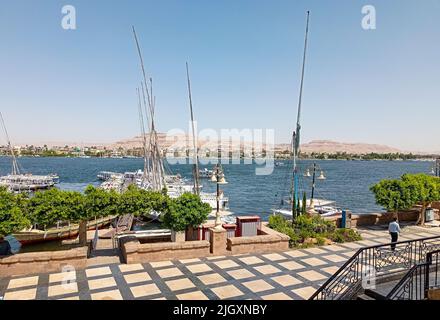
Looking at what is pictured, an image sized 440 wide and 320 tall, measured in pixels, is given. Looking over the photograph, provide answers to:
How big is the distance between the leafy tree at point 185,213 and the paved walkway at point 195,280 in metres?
2.15

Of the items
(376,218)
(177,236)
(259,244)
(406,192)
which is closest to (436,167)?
(406,192)

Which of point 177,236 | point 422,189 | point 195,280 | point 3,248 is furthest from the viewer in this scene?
point 422,189

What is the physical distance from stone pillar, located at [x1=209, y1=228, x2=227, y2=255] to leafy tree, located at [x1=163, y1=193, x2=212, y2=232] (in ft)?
4.54

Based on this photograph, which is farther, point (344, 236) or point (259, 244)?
point (344, 236)

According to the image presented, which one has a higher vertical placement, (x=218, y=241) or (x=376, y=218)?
(x=218, y=241)

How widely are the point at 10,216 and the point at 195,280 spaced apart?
297 inches

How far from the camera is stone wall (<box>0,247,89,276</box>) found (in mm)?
11685

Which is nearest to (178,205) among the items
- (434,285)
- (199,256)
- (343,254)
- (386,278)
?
(199,256)

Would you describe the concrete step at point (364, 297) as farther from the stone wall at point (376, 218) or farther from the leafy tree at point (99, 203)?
the stone wall at point (376, 218)

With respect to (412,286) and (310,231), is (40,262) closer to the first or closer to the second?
(412,286)

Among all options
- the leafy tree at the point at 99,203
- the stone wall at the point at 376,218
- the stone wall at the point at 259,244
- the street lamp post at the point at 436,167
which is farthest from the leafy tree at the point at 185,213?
the street lamp post at the point at 436,167

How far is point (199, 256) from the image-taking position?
1391 centimetres

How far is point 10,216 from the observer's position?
1247cm
